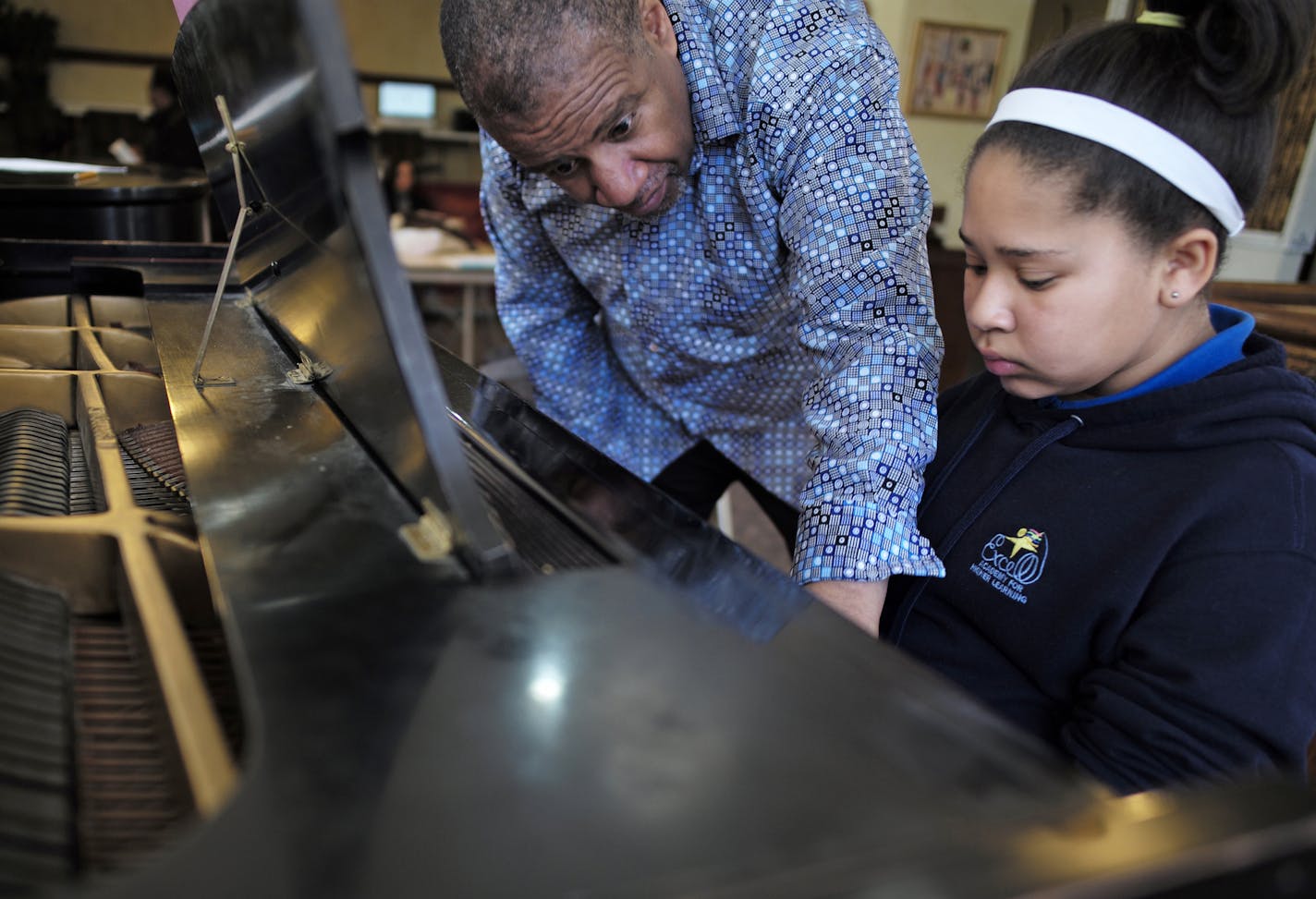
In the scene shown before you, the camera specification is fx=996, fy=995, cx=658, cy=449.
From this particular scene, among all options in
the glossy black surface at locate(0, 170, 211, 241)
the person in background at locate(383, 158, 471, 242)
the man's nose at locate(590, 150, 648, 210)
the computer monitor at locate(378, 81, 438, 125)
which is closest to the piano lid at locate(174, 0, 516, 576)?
the man's nose at locate(590, 150, 648, 210)

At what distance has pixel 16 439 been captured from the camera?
1.15m

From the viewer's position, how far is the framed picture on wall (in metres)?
5.30

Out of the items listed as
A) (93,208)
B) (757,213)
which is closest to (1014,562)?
(757,213)

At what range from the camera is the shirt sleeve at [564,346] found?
1.79 m

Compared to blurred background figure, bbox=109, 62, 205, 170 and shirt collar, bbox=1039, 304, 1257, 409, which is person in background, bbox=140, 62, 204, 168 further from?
shirt collar, bbox=1039, 304, 1257, 409

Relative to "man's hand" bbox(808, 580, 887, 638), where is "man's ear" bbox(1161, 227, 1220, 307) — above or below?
above

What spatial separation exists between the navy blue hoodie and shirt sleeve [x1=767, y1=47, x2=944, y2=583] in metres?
0.12

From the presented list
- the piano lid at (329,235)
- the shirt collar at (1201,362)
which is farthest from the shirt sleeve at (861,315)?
the piano lid at (329,235)

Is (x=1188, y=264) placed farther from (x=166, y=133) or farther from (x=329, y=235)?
(x=166, y=133)

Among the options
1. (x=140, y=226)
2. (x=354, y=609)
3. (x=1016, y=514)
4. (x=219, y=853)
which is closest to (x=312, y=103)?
(x=354, y=609)

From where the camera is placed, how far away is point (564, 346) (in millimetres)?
1855

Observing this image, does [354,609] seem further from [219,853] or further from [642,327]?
[642,327]

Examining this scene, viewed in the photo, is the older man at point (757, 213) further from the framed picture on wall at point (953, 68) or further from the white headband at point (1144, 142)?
the framed picture on wall at point (953, 68)

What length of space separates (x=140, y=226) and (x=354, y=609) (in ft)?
6.60
